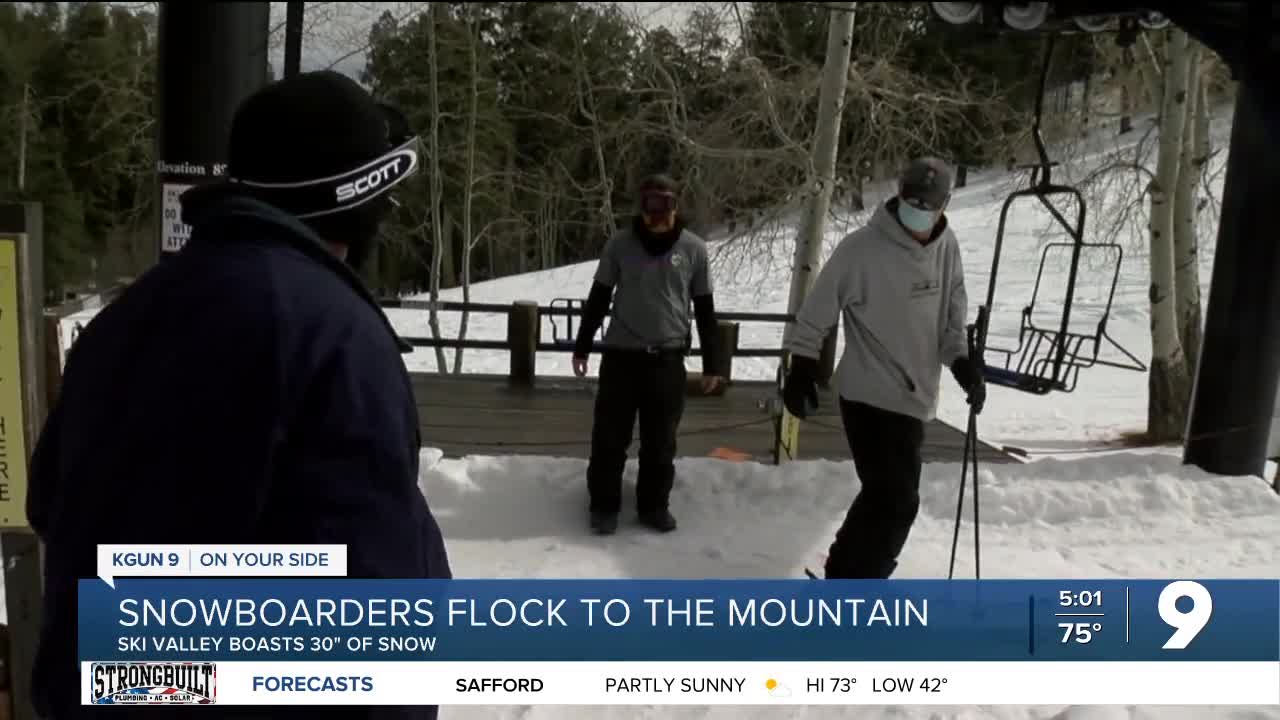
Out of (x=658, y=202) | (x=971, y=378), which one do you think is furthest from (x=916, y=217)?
(x=658, y=202)

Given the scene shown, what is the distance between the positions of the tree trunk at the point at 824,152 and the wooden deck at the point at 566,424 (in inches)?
56.0

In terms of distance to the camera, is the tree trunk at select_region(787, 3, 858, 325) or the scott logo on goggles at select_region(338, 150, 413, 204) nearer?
the scott logo on goggles at select_region(338, 150, 413, 204)

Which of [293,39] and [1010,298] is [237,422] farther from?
[1010,298]

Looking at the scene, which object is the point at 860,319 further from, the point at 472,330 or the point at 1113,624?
the point at 472,330

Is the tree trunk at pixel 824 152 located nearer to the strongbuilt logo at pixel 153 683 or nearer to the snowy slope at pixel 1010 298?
the snowy slope at pixel 1010 298

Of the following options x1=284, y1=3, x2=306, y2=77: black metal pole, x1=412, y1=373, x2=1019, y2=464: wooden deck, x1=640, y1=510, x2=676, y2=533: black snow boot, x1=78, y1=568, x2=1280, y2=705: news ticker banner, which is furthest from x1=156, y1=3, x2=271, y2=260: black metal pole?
x1=412, y1=373, x2=1019, y2=464: wooden deck

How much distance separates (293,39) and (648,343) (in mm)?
2400

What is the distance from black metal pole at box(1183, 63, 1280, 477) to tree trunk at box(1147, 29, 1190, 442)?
5.28m

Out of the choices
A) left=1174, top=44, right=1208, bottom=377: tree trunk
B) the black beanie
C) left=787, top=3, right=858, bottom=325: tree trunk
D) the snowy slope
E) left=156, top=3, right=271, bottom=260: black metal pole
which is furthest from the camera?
the snowy slope

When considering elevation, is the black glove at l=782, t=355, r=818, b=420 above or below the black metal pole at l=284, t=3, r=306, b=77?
below

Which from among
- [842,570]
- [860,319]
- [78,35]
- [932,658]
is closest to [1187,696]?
[932,658]

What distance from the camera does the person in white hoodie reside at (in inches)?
163

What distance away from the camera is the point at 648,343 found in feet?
17.5

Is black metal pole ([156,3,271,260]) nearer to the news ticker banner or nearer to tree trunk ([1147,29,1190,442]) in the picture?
the news ticker banner
